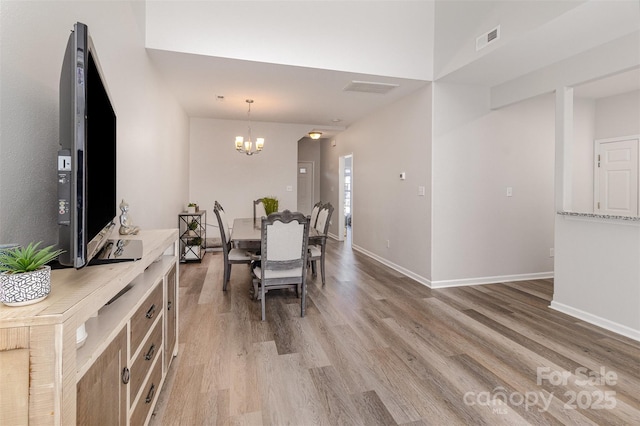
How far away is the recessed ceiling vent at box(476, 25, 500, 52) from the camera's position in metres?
3.03

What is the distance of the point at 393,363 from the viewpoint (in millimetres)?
2275

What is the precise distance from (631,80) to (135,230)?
5642 millimetres

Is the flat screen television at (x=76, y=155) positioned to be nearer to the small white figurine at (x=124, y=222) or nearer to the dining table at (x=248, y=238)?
the small white figurine at (x=124, y=222)

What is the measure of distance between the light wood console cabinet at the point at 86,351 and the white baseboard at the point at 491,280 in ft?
11.1

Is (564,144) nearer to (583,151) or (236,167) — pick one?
(583,151)

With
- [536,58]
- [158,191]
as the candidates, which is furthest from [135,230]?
[536,58]

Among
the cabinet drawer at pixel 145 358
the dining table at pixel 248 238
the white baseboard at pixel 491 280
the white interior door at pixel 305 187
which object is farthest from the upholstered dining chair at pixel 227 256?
the white interior door at pixel 305 187

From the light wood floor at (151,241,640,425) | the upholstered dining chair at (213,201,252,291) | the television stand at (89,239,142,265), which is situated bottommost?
the light wood floor at (151,241,640,425)

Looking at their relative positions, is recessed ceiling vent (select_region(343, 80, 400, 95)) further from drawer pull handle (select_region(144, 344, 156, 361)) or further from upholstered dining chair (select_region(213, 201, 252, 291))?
drawer pull handle (select_region(144, 344, 156, 361))

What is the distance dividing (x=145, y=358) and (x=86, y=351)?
62 cm

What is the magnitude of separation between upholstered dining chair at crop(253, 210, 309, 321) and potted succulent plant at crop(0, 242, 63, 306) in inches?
79.5

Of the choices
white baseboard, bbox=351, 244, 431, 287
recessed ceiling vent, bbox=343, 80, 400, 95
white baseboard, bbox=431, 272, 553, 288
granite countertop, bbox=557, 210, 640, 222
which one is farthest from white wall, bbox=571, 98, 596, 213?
recessed ceiling vent, bbox=343, 80, 400, 95

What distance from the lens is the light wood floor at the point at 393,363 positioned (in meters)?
1.78

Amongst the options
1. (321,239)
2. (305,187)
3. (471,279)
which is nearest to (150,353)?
(321,239)
